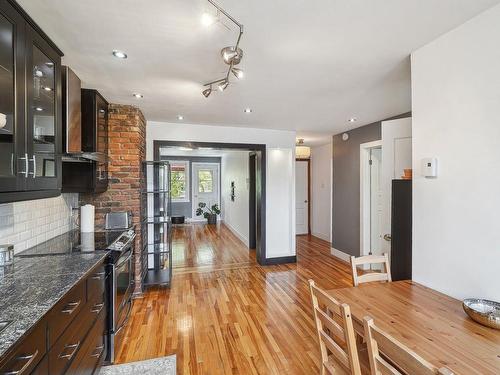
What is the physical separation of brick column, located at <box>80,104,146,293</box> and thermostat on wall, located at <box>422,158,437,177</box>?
3.09 metres

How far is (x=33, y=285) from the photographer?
1.41m

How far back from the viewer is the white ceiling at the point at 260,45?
4.78ft

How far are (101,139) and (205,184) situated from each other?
6.87 metres

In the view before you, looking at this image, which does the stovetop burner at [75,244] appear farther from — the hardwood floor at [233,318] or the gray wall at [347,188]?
the gray wall at [347,188]

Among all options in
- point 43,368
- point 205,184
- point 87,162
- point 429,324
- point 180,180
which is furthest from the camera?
point 205,184

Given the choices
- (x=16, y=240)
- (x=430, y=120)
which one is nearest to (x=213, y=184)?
(x=16, y=240)

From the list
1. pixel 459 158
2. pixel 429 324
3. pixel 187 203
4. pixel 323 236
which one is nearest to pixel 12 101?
pixel 429 324

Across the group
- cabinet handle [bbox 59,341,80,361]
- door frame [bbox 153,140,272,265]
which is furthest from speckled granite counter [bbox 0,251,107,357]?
door frame [bbox 153,140,272,265]

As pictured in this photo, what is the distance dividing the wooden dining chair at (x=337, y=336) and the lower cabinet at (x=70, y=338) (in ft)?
4.27

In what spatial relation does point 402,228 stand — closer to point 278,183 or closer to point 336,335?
point 336,335

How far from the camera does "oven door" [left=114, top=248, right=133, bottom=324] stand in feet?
7.64

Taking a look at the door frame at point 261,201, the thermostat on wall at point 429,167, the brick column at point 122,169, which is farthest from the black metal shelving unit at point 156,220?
the thermostat on wall at point 429,167

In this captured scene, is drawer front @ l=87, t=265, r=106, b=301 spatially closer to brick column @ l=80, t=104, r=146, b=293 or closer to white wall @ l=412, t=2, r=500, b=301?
brick column @ l=80, t=104, r=146, b=293

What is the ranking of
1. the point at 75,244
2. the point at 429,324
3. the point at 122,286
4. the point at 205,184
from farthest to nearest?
the point at 205,184
the point at 122,286
the point at 75,244
the point at 429,324
